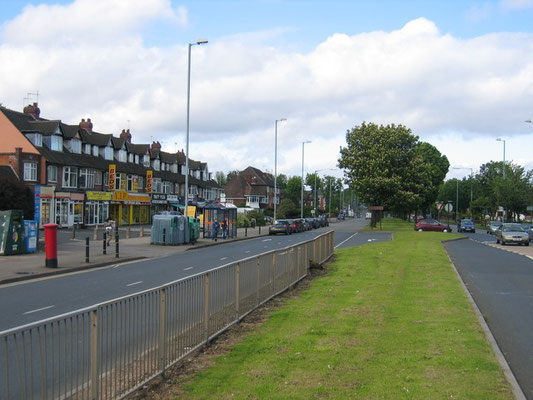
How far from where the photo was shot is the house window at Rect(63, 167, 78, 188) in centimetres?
5012

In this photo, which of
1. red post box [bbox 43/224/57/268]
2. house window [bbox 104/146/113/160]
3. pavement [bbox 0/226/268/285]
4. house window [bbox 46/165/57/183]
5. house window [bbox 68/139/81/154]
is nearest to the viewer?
pavement [bbox 0/226/268/285]

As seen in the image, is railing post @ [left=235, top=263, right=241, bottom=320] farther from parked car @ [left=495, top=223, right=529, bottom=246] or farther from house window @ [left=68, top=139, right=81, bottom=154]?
house window @ [left=68, top=139, right=81, bottom=154]

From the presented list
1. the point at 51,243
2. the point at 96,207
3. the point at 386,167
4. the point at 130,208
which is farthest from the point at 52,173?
the point at 386,167

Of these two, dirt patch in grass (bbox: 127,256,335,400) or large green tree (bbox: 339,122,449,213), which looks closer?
dirt patch in grass (bbox: 127,256,335,400)

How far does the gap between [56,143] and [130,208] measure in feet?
43.9

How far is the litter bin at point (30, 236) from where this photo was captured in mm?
25016

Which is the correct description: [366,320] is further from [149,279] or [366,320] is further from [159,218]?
[159,218]

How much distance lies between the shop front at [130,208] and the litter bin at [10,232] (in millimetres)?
31842

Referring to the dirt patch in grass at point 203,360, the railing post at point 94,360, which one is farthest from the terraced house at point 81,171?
the railing post at point 94,360

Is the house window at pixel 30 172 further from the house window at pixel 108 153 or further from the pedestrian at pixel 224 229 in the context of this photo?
the pedestrian at pixel 224 229

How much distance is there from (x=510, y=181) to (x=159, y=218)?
51447mm

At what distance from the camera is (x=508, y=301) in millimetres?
13062

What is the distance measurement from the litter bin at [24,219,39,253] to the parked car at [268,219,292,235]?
27.3m

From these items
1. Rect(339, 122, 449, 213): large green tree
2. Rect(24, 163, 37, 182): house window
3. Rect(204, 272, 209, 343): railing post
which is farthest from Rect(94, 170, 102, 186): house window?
Rect(204, 272, 209, 343): railing post
